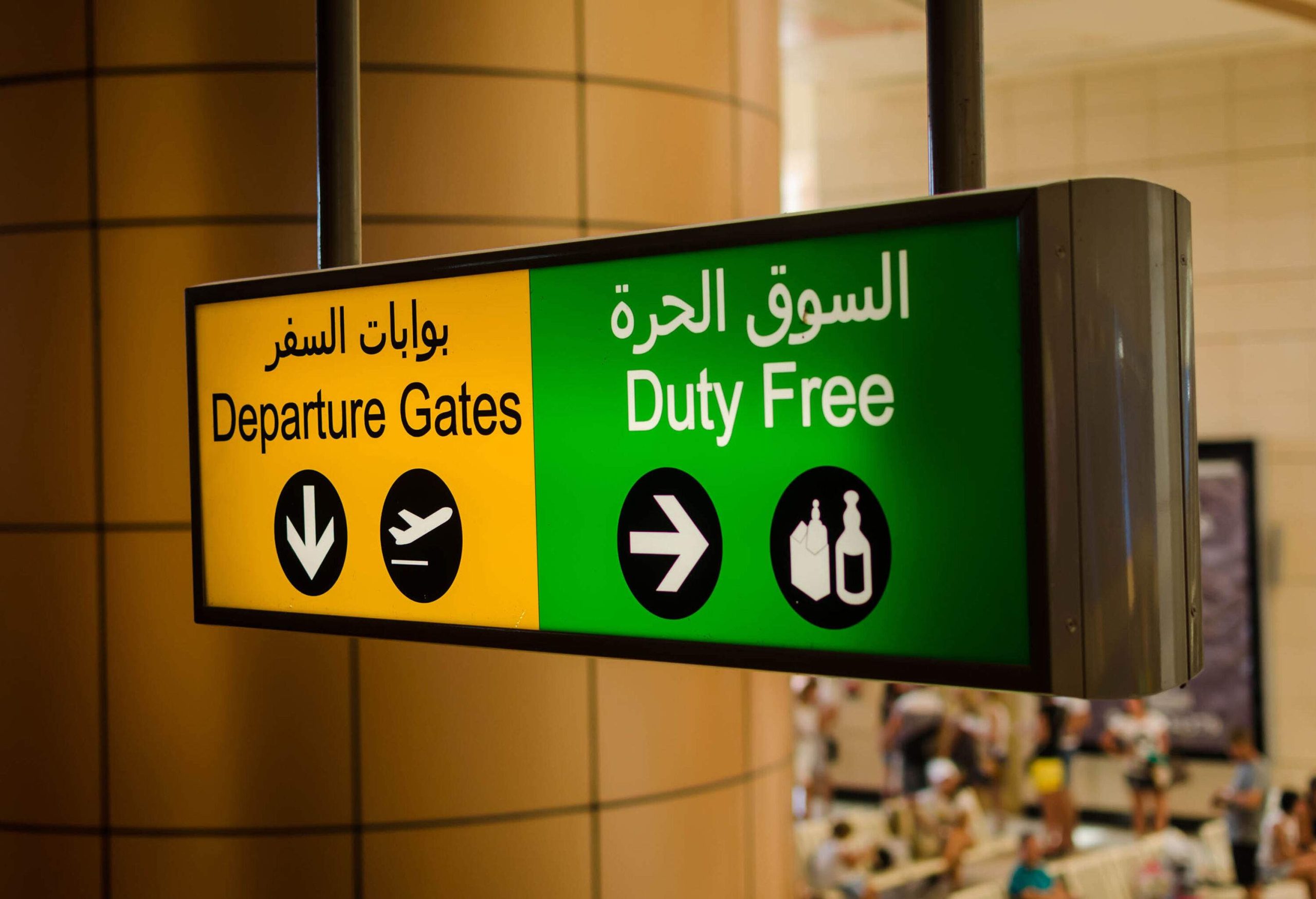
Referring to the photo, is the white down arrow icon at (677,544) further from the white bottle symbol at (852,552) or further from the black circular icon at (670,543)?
the white bottle symbol at (852,552)

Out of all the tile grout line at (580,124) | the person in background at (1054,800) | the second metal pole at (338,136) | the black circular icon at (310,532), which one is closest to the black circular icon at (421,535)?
the black circular icon at (310,532)

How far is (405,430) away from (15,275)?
7.94 feet

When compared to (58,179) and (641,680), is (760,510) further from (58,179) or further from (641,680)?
(58,179)

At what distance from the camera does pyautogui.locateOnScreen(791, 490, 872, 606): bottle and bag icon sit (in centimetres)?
193

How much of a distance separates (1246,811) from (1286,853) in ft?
1.22

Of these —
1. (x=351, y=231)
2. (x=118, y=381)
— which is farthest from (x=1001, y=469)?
(x=118, y=381)

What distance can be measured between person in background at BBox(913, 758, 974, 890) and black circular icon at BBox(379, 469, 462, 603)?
837 centimetres

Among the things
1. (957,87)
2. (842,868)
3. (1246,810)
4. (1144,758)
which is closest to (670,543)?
(957,87)

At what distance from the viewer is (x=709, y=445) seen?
212 cm

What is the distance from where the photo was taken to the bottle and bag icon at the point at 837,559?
6.34 feet

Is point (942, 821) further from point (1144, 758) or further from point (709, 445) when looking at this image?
point (709, 445)

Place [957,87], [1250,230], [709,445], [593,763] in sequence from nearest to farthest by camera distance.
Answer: [957,87] < [709,445] < [593,763] < [1250,230]

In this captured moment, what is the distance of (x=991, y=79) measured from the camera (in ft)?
47.5

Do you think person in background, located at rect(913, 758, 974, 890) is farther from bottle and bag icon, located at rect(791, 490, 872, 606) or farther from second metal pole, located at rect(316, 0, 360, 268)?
bottle and bag icon, located at rect(791, 490, 872, 606)
